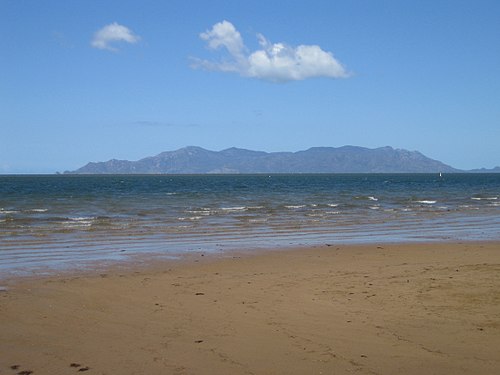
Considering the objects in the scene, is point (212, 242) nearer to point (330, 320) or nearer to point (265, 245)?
point (265, 245)

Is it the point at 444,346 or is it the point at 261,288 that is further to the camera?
the point at 261,288

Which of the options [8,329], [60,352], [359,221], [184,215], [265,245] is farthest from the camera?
[184,215]

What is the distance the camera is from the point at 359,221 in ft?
87.0

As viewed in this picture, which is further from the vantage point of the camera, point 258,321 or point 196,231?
point 196,231

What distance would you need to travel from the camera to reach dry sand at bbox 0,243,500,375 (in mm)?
6375

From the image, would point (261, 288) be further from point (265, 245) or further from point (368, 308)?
point (265, 245)

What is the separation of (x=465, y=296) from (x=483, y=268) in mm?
3259

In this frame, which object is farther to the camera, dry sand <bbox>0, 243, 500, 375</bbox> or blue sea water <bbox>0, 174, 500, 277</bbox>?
blue sea water <bbox>0, 174, 500, 277</bbox>

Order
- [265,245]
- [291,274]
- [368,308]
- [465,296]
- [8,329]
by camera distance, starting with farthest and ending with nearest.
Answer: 1. [265,245]
2. [291,274]
3. [465,296]
4. [368,308]
5. [8,329]

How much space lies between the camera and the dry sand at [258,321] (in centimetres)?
638

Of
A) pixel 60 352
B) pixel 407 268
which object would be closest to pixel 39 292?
pixel 60 352

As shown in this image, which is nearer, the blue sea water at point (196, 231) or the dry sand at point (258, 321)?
the dry sand at point (258, 321)

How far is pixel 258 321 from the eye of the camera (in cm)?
805

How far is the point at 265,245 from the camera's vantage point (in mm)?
17531
